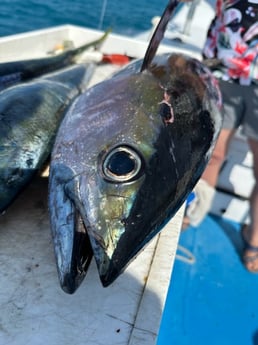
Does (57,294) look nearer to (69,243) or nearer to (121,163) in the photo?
(69,243)

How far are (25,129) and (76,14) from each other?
8925mm

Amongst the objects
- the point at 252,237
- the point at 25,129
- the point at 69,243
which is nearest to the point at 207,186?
the point at 252,237

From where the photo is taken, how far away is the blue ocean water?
8.07 m

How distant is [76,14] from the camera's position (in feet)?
32.0

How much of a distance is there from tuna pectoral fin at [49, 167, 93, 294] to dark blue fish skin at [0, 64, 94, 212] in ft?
1.04

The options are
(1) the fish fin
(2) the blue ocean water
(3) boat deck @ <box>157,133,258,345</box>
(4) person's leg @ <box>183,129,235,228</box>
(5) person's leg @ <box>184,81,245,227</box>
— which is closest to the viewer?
(1) the fish fin

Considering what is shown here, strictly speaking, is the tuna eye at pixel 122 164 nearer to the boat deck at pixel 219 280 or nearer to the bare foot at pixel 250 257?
the boat deck at pixel 219 280

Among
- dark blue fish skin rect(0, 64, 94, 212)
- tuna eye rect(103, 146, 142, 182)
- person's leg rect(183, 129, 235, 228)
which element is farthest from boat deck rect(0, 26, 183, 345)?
person's leg rect(183, 129, 235, 228)

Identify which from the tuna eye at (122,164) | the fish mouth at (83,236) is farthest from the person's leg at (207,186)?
the fish mouth at (83,236)

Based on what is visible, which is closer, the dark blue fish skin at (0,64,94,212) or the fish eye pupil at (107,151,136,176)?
the fish eye pupil at (107,151,136,176)

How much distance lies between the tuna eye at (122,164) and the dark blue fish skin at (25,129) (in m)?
0.45

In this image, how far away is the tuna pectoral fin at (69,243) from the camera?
4.11ft

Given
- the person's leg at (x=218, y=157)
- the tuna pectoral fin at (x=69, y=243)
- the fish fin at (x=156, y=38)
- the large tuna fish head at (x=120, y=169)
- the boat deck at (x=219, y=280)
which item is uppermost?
the fish fin at (x=156, y=38)

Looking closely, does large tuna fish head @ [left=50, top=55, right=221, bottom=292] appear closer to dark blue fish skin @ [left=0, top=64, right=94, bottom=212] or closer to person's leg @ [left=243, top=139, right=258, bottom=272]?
dark blue fish skin @ [left=0, top=64, right=94, bottom=212]
